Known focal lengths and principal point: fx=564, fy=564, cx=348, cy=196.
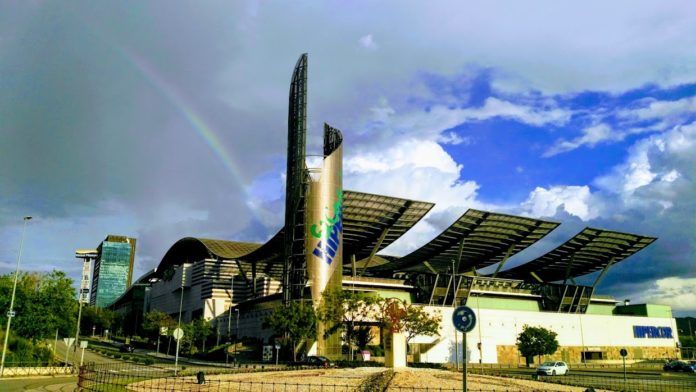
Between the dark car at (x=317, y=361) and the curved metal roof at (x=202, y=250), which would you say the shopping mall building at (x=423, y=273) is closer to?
the curved metal roof at (x=202, y=250)

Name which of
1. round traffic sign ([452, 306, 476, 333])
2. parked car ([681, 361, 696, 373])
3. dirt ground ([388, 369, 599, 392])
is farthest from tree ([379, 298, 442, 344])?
round traffic sign ([452, 306, 476, 333])

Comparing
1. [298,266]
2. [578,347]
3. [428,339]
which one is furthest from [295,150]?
[578,347]

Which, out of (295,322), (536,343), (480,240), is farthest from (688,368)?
(295,322)

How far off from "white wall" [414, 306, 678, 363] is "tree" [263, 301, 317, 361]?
20109 mm

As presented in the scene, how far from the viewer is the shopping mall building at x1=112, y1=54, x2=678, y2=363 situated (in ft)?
288

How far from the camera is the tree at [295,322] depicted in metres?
73.3

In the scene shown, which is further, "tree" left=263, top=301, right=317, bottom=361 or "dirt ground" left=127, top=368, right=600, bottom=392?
"tree" left=263, top=301, right=317, bottom=361

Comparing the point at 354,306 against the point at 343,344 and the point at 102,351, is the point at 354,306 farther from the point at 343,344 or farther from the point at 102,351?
the point at 102,351

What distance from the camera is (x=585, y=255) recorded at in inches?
4486

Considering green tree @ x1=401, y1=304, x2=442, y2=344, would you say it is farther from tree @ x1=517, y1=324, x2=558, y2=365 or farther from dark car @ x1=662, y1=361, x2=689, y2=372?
dark car @ x1=662, y1=361, x2=689, y2=372

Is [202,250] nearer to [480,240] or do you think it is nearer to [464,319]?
[480,240]

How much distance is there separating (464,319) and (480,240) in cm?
9144

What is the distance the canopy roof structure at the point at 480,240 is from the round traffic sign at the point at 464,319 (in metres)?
79.4

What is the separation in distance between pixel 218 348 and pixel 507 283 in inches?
2292
